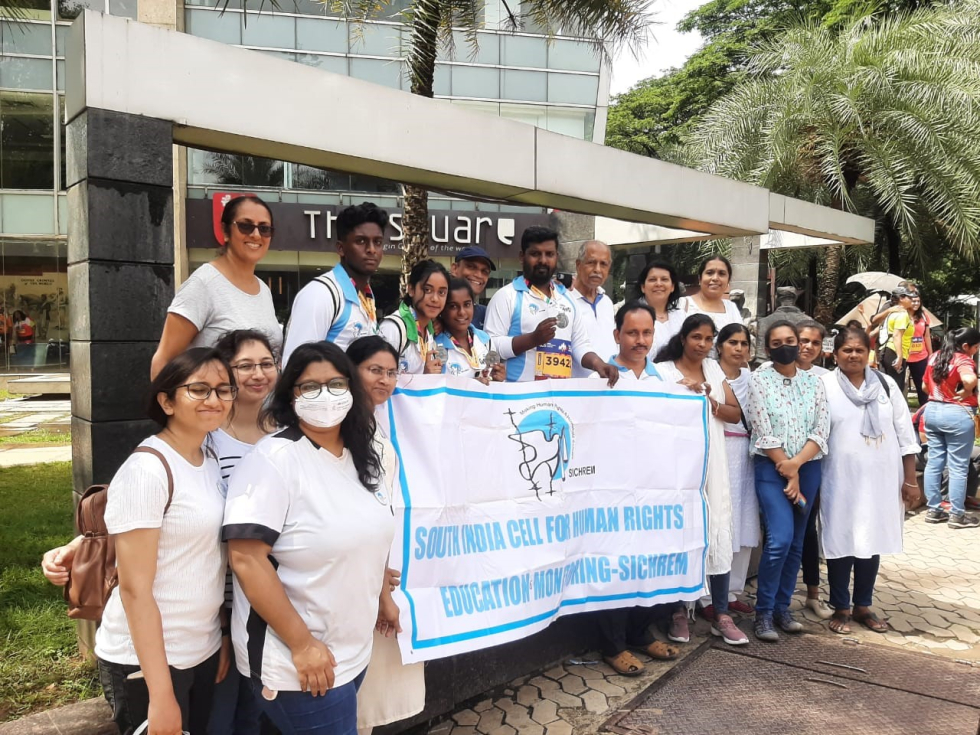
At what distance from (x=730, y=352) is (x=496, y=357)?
160cm

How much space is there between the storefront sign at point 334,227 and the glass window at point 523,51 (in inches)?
159

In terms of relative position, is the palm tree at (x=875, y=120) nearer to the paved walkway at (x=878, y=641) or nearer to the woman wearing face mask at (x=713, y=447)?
the paved walkway at (x=878, y=641)

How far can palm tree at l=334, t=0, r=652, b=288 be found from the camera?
9031 millimetres

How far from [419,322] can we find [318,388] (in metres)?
1.47

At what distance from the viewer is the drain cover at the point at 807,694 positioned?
3672mm

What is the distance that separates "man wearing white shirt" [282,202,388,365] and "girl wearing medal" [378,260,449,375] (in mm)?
112

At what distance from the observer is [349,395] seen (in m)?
2.42

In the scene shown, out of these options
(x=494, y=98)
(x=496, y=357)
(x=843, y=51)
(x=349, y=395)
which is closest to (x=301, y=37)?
(x=494, y=98)

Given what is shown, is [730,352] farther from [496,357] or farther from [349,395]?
[349,395]

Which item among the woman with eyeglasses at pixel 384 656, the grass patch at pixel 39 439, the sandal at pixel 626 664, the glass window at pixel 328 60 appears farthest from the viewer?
the glass window at pixel 328 60

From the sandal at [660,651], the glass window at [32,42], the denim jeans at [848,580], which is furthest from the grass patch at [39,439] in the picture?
the glass window at [32,42]

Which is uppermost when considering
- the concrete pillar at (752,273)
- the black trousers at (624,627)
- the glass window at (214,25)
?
the glass window at (214,25)

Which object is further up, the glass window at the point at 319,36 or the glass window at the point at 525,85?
the glass window at the point at 319,36

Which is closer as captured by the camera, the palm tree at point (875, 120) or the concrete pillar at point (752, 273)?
the concrete pillar at point (752, 273)
